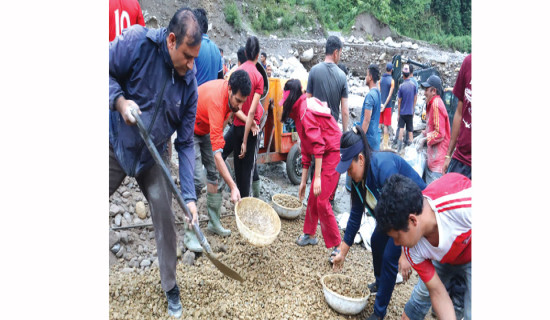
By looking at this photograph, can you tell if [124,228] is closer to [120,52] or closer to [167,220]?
[167,220]

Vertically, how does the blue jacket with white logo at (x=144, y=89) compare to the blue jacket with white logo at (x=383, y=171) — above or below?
above

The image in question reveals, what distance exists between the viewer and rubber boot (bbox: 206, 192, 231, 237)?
3.48m

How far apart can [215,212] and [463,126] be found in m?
2.13

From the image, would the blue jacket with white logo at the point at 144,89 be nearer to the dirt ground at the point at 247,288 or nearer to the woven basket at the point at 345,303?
the dirt ground at the point at 247,288

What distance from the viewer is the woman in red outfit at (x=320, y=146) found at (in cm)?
328

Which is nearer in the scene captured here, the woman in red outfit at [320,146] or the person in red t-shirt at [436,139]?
the woman in red outfit at [320,146]

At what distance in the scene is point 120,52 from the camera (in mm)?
1979

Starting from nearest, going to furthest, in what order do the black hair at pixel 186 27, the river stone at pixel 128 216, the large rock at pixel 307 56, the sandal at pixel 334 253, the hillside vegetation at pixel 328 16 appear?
the black hair at pixel 186 27, the river stone at pixel 128 216, the sandal at pixel 334 253, the hillside vegetation at pixel 328 16, the large rock at pixel 307 56

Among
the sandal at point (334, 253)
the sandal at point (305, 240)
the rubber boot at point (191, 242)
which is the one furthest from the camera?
the sandal at point (305, 240)

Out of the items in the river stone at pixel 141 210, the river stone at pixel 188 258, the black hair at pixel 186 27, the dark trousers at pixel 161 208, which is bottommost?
the river stone at pixel 188 258

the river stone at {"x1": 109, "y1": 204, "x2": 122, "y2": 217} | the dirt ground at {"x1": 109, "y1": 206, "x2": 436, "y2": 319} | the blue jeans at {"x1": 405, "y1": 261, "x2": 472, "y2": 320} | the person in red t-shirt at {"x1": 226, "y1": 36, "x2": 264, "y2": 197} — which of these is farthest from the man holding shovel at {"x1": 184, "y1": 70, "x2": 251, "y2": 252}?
the blue jeans at {"x1": 405, "y1": 261, "x2": 472, "y2": 320}

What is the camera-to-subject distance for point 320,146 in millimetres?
3275

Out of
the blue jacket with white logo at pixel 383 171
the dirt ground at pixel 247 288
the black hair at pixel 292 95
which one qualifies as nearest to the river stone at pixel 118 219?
the dirt ground at pixel 247 288

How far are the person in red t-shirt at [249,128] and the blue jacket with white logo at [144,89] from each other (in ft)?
5.17
